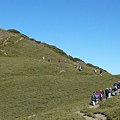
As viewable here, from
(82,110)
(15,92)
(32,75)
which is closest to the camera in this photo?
(82,110)

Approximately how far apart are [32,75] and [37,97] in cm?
1693

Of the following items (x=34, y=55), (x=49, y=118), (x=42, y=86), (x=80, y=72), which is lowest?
(x=49, y=118)

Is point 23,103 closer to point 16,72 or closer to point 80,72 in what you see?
point 16,72

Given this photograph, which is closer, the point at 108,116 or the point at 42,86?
Result: the point at 108,116

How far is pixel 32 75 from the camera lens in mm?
62562

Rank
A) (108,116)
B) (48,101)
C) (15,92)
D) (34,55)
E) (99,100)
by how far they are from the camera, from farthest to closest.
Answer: (34,55), (15,92), (48,101), (99,100), (108,116)

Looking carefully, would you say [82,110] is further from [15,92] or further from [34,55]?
[34,55]

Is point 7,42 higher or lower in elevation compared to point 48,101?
higher

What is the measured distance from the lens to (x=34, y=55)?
89.7 meters

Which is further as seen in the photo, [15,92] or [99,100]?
[15,92]

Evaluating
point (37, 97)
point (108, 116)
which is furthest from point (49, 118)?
point (37, 97)

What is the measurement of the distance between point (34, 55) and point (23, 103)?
4758 cm

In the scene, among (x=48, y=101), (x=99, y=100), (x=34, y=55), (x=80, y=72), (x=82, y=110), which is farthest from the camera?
(x=34, y=55)

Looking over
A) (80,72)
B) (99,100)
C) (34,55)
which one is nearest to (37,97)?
(99,100)
